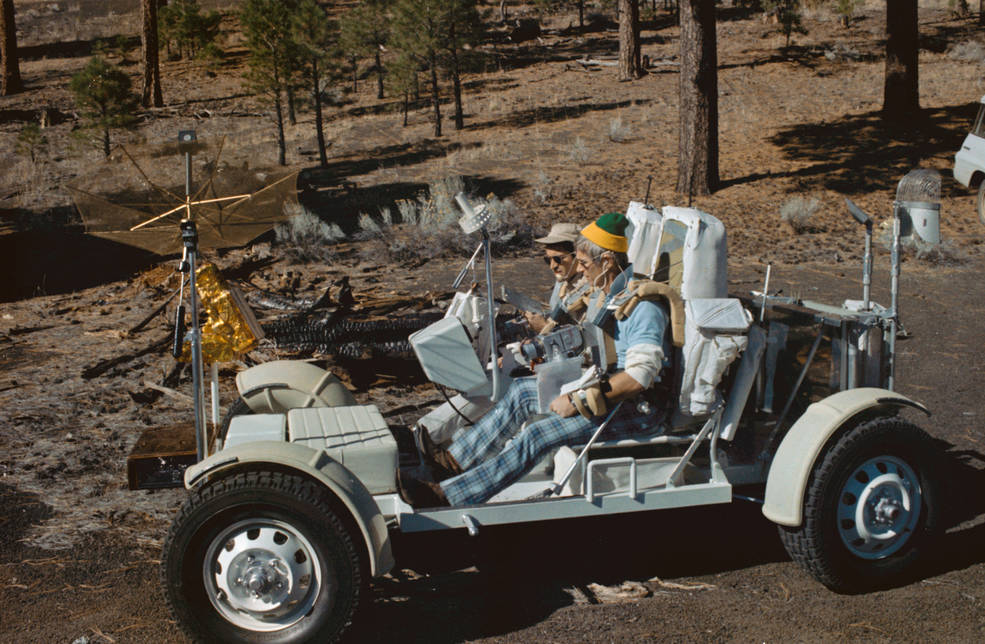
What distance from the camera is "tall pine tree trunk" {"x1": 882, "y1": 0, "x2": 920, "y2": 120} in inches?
687

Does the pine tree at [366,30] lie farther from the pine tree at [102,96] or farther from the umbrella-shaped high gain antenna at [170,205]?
the umbrella-shaped high gain antenna at [170,205]

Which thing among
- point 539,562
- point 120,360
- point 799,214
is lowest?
Result: point 539,562

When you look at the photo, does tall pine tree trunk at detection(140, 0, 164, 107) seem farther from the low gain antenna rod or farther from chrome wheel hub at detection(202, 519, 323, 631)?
chrome wheel hub at detection(202, 519, 323, 631)

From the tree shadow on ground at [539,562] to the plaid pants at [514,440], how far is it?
1.76 feet

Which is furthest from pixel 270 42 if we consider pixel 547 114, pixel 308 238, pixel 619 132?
pixel 619 132

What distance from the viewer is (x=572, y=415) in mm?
4410

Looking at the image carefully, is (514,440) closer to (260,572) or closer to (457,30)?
(260,572)

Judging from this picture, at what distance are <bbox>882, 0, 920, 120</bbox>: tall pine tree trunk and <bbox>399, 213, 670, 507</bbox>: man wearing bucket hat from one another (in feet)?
49.9

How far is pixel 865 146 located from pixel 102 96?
1418cm

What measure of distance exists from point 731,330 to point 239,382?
278cm

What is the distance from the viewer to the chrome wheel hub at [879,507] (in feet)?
14.4

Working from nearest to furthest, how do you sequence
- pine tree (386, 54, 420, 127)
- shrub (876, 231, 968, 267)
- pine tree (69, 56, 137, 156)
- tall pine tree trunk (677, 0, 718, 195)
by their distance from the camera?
shrub (876, 231, 968, 267), tall pine tree trunk (677, 0, 718, 195), pine tree (69, 56, 137, 156), pine tree (386, 54, 420, 127)

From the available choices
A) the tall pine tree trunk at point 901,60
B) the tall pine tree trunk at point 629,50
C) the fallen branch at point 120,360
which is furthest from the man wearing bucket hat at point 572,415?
the tall pine tree trunk at point 629,50

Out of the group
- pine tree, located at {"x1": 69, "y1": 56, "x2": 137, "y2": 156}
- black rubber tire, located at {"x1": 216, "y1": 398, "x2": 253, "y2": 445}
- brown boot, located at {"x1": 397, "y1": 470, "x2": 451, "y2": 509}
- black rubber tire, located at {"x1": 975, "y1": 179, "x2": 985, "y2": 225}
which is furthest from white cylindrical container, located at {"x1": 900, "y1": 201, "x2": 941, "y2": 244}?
pine tree, located at {"x1": 69, "y1": 56, "x2": 137, "y2": 156}
